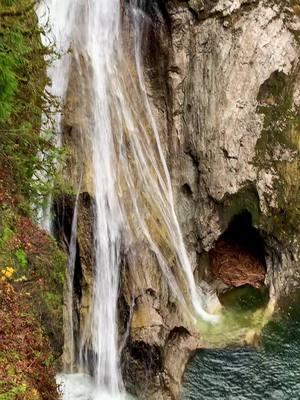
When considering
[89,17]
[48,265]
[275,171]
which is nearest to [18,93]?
[48,265]

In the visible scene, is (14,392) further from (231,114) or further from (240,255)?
(240,255)

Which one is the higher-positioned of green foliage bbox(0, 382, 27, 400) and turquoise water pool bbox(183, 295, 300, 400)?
green foliage bbox(0, 382, 27, 400)

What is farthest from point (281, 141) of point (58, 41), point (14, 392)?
point (14, 392)

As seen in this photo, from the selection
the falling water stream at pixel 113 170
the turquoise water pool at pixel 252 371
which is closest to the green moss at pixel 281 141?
the falling water stream at pixel 113 170

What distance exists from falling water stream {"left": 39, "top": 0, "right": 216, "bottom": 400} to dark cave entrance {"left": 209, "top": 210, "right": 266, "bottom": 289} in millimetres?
1267

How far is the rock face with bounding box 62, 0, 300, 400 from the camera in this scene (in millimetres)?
12461

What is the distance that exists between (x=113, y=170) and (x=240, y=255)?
4.35 metres

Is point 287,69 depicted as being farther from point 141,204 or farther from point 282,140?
point 141,204

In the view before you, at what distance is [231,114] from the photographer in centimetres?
1253

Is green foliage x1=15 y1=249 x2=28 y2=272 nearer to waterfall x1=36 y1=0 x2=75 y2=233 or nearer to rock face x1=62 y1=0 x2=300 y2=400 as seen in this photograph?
waterfall x1=36 y1=0 x2=75 y2=233

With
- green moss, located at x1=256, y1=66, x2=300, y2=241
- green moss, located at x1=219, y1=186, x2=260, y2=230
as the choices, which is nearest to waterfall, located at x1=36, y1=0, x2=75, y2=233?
green moss, located at x1=219, y1=186, x2=260, y2=230

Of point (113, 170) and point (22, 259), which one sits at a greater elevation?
point (113, 170)

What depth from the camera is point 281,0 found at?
41.3ft

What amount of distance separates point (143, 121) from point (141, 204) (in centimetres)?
222
